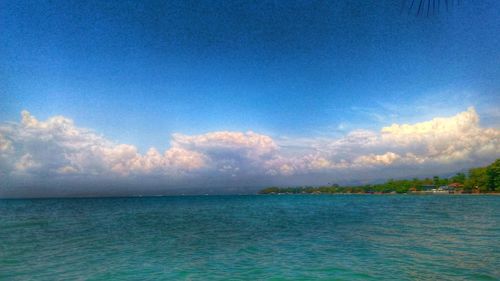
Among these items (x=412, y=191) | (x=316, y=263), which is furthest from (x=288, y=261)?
(x=412, y=191)

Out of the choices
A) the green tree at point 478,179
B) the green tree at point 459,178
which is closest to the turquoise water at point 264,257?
the green tree at point 478,179

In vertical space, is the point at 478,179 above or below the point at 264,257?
above

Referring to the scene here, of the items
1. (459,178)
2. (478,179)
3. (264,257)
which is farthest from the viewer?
(459,178)

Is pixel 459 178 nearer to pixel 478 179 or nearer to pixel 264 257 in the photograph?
pixel 478 179

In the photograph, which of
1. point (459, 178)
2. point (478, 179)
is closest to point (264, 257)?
point (478, 179)

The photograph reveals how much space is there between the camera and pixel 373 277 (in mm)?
11992

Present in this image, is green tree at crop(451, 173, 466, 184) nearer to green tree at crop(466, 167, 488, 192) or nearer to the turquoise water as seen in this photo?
green tree at crop(466, 167, 488, 192)

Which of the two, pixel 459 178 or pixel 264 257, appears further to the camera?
pixel 459 178

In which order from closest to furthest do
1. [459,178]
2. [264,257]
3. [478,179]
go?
[264,257]
[478,179]
[459,178]

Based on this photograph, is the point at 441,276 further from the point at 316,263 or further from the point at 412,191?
the point at 412,191

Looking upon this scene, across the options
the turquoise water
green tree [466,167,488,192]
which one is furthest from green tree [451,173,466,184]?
the turquoise water

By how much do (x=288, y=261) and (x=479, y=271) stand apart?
325 inches

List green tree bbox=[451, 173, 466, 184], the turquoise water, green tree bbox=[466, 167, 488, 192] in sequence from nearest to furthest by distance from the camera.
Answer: the turquoise water → green tree bbox=[466, 167, 488, 192] → green tree bbox=[451, 173, 466, 184]

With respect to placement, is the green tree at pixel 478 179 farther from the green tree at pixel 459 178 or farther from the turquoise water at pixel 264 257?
the turquoise water at pixel 264 257
